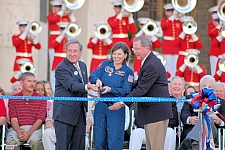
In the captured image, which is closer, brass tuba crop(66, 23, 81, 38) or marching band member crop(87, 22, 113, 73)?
brass tuba crop(66, 23, 81, 38)

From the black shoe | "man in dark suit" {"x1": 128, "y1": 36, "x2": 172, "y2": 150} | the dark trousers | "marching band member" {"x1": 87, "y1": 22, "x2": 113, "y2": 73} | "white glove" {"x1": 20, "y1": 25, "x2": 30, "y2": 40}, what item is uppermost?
"white glove" {"x1": 20, "y1": 25, "x2": 30, "y2": 40}

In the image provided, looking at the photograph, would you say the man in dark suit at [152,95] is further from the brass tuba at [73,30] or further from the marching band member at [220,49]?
the brass tuba at [73,30]

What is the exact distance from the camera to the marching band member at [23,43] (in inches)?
576

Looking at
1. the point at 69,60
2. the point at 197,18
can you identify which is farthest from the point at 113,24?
the point at 69,60

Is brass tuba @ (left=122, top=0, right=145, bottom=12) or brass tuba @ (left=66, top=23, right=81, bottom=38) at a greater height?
brass tuba @ (left=122, top=0, right=145, bottom=12)

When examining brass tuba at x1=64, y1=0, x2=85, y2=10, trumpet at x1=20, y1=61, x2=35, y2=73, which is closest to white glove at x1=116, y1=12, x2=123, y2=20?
brass tuba at x1=64, y1=0, x2=85, y2=10

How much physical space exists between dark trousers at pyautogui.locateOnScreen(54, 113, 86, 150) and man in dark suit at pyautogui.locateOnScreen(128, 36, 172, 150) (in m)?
0.75

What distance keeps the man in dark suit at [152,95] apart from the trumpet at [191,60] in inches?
219

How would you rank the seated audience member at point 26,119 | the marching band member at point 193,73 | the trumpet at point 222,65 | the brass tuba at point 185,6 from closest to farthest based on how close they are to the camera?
the seated audience member at point 26,119, the trumpet at point 222,65, the marching band member at point 193,73, the brass tuba at point 185,6

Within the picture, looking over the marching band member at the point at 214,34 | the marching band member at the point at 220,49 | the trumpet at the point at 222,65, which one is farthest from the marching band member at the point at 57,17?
the trumpet at the point at 222,65

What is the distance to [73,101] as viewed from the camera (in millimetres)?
8914

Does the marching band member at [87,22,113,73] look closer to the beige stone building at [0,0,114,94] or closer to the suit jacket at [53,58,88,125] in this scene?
the beige stone building at [0,0,114,94]

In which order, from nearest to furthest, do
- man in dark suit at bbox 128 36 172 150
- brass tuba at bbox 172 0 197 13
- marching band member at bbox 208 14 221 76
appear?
man in dark suit at bbox 128 36 172 150 < marching band member at bbox 208 14 221 76 < brass tuba at bbox 172 0 197 13

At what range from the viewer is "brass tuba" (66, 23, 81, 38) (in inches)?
568
